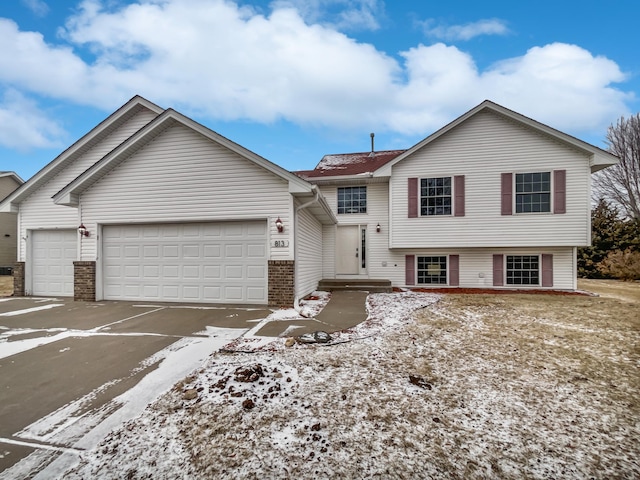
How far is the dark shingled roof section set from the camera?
11.5 meters

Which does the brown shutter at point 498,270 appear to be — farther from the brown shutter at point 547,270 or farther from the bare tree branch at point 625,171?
the bare tree branch at point 625,171

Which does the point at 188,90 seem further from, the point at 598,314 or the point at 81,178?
the point at 598,314

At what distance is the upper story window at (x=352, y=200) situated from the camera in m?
11.4

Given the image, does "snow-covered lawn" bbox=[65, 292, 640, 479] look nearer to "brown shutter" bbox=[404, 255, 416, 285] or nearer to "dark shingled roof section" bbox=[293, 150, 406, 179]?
"brown shutter" bbox=[404, 255, 416, 285]

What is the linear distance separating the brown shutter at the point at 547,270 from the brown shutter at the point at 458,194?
346cm

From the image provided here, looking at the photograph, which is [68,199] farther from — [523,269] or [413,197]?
[523,269]

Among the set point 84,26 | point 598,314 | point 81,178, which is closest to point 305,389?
point 598,314

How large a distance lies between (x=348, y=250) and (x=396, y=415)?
361 inches

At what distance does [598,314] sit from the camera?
20.6ft

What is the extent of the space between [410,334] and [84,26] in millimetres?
13378

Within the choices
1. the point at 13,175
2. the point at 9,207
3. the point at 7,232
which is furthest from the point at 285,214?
the point at 13,175

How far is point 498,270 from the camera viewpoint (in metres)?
10.3

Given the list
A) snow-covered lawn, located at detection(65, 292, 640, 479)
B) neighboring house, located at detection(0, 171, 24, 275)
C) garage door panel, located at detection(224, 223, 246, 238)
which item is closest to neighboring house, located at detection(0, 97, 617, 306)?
garage door panel, located at detection(224, 223, 246, 238)

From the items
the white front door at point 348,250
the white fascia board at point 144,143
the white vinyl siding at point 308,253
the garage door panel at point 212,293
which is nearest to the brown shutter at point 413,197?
the white front door at point 348,250
